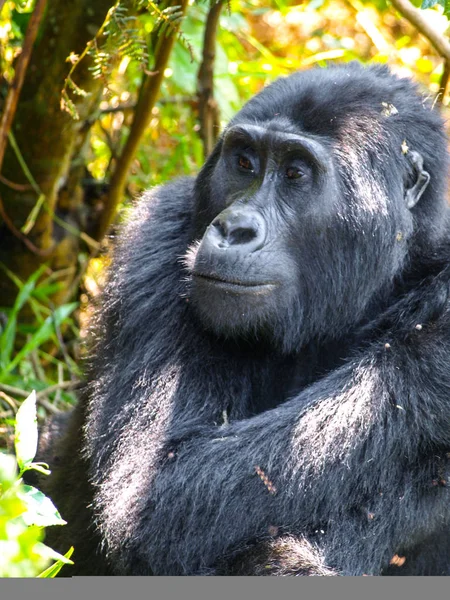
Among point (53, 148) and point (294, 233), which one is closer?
point (294, 233)

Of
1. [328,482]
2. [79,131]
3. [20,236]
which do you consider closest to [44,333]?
[20,236]

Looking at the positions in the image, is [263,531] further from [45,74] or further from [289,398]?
[45,74]

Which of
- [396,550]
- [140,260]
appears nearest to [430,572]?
[396,550]

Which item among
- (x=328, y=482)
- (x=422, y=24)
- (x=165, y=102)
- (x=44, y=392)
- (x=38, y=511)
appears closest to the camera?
(x=38, y=511)

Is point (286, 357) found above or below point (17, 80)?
below

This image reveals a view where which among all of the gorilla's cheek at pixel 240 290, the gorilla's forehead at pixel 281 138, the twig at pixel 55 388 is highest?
the gorilla's forehead at pixel 281 138

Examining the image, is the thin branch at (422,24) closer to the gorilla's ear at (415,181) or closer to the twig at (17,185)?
the gorilla's ear at (415,181)

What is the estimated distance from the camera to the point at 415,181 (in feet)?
12.5

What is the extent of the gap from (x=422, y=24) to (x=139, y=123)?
1869 mm

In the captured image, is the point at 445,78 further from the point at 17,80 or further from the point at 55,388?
the point at 55,388

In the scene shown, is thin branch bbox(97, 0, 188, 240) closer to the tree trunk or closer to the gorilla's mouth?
the tree trunk

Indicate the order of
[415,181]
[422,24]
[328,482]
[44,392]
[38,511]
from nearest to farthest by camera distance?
1. [38,511]
2. [328,482]
3. [415,181]
4. [422,24]
5. [44,392]

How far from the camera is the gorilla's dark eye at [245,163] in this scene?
12.5ft

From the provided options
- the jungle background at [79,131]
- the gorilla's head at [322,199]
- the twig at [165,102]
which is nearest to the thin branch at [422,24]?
the jungle background at [79,131]
